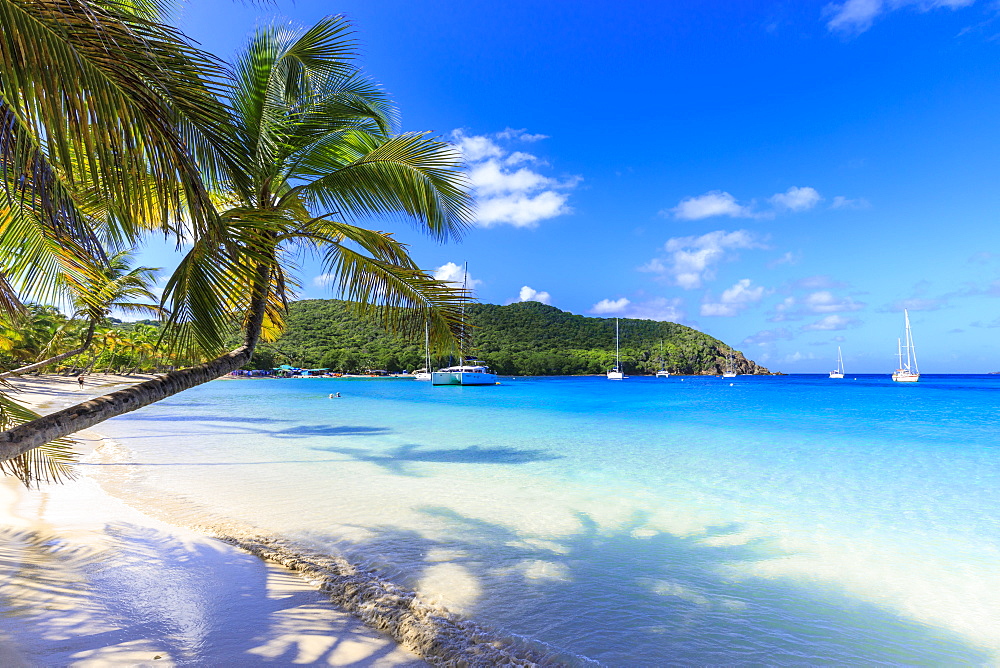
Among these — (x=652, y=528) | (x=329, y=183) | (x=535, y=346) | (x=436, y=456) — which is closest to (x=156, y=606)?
(x=329, y=183)

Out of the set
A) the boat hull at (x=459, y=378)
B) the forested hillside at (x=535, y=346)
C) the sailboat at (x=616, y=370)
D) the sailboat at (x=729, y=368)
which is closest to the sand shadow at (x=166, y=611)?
the forested hillside at (x=535, y=346)

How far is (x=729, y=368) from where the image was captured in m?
99.2

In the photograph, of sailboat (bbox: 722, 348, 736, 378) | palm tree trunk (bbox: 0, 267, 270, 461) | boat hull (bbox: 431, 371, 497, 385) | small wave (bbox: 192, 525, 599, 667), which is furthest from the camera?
sailboat (bbox: 722, 348, 736, 378)

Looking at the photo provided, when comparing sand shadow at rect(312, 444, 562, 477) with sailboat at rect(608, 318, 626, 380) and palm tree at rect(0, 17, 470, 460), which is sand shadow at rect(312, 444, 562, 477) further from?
sailboat at rect(608, 318, 626, 380)

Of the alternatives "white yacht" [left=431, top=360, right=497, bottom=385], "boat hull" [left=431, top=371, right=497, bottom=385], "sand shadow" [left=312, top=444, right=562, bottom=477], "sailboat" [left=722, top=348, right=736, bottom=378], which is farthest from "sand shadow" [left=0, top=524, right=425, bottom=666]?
"sailboat" [left=722, top=348, right=736, bottom=378]

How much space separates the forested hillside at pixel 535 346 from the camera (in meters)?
58.4

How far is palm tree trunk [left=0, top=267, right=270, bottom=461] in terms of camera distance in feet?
6.80

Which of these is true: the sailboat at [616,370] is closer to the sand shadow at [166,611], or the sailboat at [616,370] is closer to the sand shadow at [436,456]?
the sand shadow at [436,456]

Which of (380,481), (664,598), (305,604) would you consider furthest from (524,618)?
(380,481)

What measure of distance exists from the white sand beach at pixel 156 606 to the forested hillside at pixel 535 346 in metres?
39.3

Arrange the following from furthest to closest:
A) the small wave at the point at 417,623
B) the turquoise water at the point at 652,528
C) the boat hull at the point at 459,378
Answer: the boat hull at the point at 459,378, the turquoise water at the point at 652,528, the small wave at the point at 417,623

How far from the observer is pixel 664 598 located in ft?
13.8

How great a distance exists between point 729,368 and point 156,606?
106 meters

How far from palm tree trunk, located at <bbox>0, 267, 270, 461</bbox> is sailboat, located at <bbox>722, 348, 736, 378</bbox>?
102 metres
